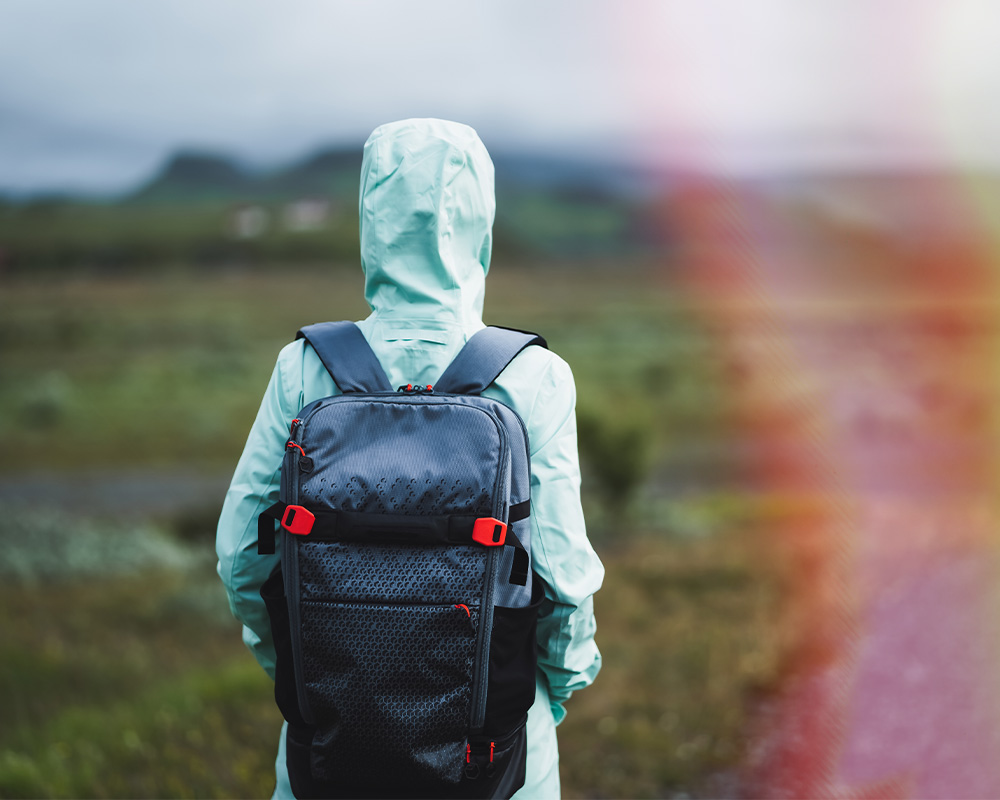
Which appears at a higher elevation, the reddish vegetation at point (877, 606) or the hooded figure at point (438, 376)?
the hooded figure at point (438, 376)

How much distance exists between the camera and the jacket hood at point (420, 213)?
162cm

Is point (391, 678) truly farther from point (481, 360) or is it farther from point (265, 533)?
point (481, 360)

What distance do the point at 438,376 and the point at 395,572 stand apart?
409mm

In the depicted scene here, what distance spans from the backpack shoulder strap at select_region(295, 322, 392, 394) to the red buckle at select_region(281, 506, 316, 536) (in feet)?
0.83

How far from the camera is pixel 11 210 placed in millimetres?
43406

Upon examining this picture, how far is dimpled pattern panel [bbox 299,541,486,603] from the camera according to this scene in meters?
1.41

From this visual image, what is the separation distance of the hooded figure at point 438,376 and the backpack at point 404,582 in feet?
0.30

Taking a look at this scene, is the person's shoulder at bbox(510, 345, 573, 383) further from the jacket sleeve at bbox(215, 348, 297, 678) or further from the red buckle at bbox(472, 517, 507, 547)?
the jacket sleeve at bbox(215, 348, 297, 678)

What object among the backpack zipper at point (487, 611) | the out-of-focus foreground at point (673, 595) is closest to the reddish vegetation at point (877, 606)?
the out-of-focus foreground at point (673, 595)

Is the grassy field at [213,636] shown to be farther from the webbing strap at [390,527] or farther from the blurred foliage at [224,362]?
the webbing strap at [390,527]

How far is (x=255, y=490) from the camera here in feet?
5.15

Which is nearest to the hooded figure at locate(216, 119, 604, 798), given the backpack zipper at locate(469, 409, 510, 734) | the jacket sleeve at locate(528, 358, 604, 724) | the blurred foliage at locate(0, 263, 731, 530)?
the jacket sleeve at locate(528, 358, 604, 724)

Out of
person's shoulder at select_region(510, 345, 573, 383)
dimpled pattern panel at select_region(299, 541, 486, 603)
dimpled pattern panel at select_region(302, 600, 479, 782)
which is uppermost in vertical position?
person's shoulder at select_region(510, 345, 573, 383)

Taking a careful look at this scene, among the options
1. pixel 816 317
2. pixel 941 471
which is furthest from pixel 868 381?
pixel 816 317
